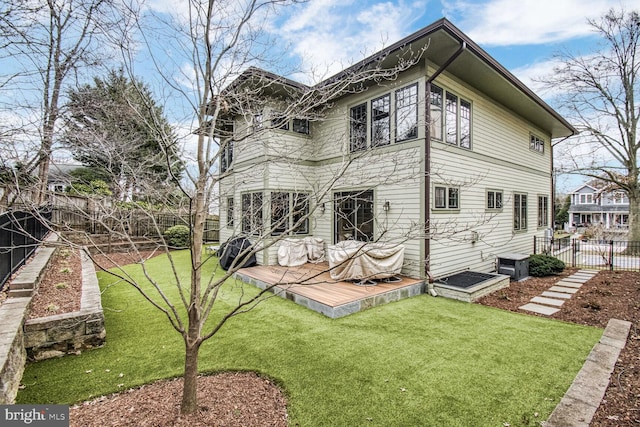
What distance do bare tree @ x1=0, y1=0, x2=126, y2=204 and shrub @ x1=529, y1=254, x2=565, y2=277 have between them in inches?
449

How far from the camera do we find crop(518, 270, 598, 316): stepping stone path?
19.0 feet

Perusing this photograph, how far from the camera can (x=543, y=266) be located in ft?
28.8

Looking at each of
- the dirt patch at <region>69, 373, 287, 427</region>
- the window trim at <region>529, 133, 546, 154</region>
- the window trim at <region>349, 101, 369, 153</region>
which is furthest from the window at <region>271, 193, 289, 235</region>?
the window trim at <region>529, 133, 546, 154</region>

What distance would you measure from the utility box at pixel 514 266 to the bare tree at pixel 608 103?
10.5 metres

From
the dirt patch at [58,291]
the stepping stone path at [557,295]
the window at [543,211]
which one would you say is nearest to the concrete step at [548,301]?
the stepping stone path at [557,295]

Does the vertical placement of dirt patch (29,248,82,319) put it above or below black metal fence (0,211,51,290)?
below

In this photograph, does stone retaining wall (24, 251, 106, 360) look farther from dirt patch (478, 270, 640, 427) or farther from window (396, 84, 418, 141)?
window (396, 84, 418, 141)

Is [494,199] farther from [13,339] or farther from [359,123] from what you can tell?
[13,339]

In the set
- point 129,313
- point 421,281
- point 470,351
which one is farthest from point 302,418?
point 421,281

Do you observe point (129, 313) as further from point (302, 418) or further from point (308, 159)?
point (308, 159)

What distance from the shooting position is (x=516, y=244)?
34.2ft

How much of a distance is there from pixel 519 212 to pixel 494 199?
218cm

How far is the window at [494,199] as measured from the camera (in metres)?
9.12

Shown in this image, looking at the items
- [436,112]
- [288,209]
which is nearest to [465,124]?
[436,112]
